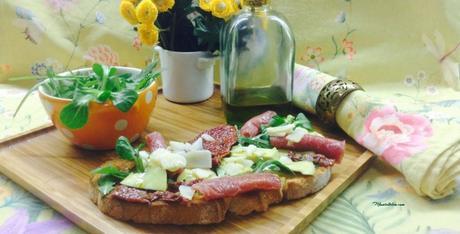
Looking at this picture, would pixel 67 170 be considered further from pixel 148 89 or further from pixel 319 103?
pixel 319 103

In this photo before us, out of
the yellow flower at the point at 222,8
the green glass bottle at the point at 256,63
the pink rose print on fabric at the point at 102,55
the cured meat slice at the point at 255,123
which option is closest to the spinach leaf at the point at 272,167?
the cured meat slice at the point at 255,123

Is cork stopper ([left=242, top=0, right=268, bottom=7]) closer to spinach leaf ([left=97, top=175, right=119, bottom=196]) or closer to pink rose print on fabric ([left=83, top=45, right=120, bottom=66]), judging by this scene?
spinach leaf ([left=97, top=175, right=119, bottom=196])

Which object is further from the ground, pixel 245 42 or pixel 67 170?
pixel 245 42

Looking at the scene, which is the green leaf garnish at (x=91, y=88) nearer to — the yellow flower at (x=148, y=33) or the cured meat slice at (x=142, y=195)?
the yellow flower at (x=148, y=33)

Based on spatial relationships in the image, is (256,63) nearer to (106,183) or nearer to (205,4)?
(205,4)

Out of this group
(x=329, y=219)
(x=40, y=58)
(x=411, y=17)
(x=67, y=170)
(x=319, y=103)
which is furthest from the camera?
(x=40, y=58)

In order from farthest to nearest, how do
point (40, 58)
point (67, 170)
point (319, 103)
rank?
point (40, 58) → point (319, 103) → point (67, 170)

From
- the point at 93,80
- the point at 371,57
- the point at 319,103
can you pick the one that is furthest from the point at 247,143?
the point at 371,57
